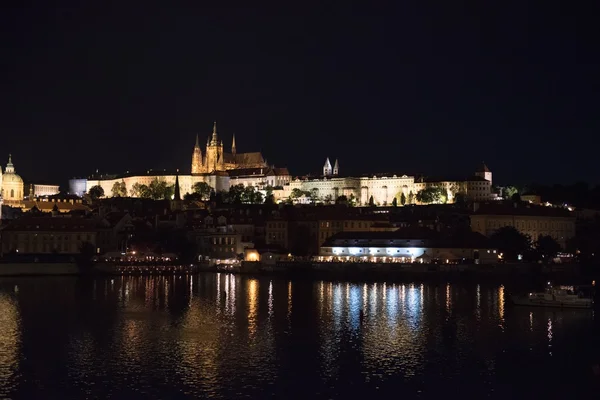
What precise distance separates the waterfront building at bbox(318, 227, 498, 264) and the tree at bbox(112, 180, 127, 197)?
78.6 metres

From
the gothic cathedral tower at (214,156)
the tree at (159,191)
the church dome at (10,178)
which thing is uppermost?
the gothic cathedral tower at (214,156)

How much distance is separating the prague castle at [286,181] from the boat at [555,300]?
224ft

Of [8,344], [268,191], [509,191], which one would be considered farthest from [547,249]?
[268,191]

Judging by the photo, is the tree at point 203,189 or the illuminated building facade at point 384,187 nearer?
the illuminated building facade at point 384,187

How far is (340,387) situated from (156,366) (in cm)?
461

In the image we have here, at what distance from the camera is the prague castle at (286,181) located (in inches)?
4290

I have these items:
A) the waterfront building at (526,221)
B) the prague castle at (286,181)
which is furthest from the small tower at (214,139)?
the waterfront building at (526,221)

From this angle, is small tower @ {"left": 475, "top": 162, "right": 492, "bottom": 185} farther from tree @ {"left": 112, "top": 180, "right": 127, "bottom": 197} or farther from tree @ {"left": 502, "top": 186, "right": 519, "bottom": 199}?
tree @ {"left": 112, "top": 180, "right": 127, "bottom": 197}

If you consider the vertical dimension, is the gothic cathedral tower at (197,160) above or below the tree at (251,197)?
above

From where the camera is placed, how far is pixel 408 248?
51.6m

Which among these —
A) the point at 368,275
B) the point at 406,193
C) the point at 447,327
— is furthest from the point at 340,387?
the point at 406,193

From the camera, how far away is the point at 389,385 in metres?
19.8

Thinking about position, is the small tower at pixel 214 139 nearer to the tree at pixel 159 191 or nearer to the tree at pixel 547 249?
the tree at pixel 159 191

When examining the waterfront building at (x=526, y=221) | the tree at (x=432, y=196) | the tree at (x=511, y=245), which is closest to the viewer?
the tree at (x=511, y=245)
